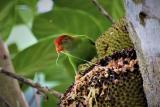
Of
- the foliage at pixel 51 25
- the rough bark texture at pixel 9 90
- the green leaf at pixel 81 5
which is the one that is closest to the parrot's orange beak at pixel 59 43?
the rough bark texture at pixel 9 90

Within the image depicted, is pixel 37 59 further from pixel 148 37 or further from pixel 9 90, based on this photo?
pixel 148 37

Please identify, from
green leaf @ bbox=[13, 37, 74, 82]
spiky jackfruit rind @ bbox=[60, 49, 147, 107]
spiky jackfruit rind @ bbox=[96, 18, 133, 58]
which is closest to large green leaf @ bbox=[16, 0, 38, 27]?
green leaf @ bbox=[13, 37, 74, 82]

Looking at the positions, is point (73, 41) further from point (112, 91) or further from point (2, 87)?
point (2, 87)

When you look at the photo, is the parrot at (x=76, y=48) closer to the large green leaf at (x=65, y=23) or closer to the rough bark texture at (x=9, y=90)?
the rough bark texture at (x=9, y=90)

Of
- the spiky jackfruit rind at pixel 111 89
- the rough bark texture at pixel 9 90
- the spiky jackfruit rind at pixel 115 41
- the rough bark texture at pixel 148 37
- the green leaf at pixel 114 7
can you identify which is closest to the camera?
the rough bark texture at pixel 148 37

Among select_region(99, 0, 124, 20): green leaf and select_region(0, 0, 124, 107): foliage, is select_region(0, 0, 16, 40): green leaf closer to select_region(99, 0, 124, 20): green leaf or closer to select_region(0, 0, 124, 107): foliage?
select_region(0, 0, 124, 107): foliage

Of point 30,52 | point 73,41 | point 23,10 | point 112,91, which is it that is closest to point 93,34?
point 30,52
